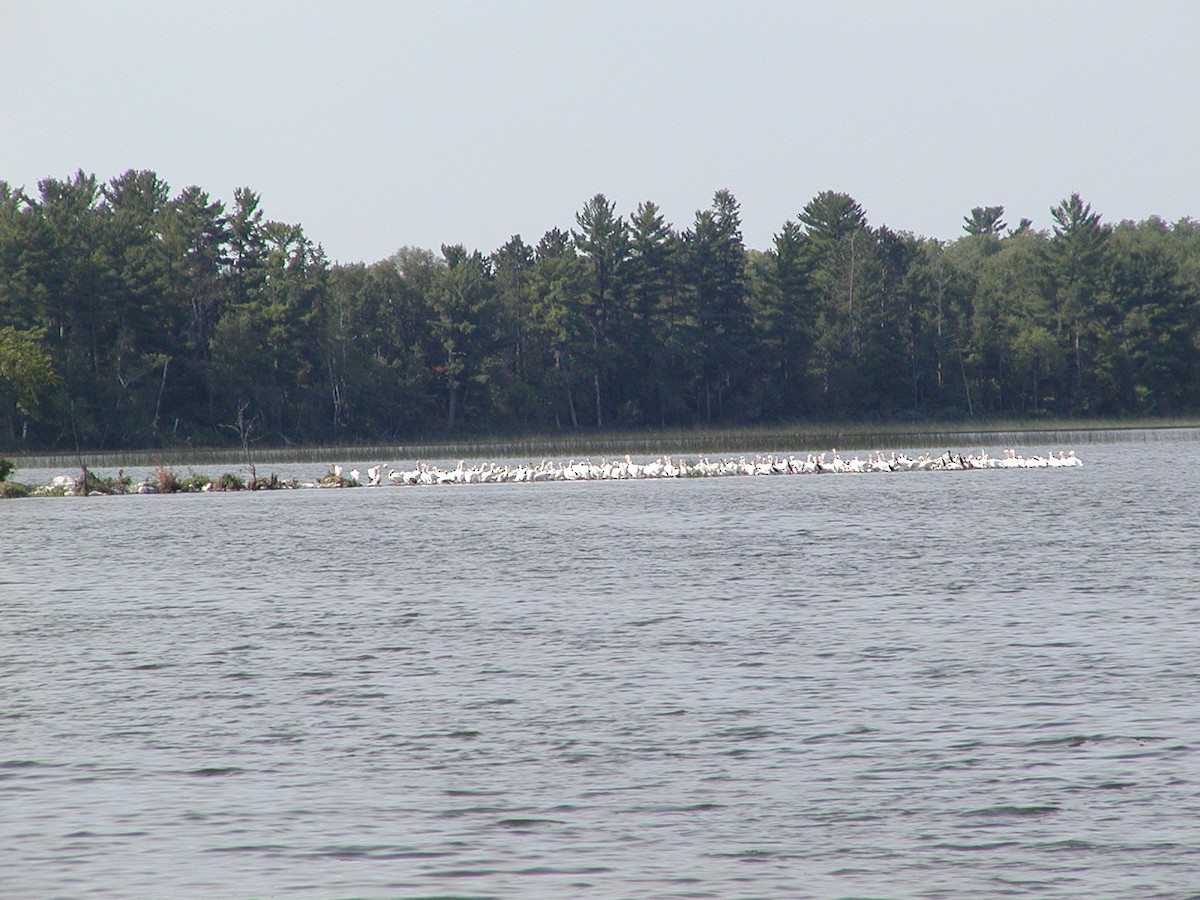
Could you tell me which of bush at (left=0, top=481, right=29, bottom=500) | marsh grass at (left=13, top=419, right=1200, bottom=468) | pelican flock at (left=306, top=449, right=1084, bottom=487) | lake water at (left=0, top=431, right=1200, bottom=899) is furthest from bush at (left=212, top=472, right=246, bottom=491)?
lake water at (left=0, top=431, right=1200, bottom=899)

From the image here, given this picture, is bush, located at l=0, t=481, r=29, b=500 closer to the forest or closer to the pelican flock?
the pelican flock

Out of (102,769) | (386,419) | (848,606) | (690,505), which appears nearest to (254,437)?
(386,419)

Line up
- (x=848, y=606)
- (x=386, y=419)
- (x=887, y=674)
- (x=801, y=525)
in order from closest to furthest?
(x=887, y=674), (x=848, y=606), (x=801, y=525), (x=386, y=419)

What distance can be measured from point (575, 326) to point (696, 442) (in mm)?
19034

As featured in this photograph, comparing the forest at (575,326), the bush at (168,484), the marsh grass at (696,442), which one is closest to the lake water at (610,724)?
the bush at (168,484)

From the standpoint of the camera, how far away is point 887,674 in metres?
14.0

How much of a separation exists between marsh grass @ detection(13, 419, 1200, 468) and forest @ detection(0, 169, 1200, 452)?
320cm

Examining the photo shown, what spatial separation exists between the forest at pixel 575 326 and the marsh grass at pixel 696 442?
10.5ft

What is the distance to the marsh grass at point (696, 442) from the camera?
6756 centimetres

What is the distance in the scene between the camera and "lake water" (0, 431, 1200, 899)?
28.7 feet

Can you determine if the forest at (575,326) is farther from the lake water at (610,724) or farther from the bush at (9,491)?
the lake water at (610,724)

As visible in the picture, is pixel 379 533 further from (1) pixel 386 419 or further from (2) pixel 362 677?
(1) pixel 386 419

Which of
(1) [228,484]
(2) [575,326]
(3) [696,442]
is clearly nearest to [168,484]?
(1) [228,484]

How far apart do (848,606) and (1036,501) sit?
19.7m
